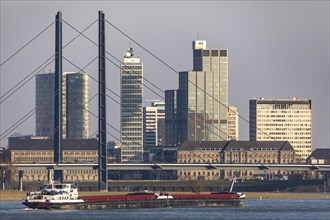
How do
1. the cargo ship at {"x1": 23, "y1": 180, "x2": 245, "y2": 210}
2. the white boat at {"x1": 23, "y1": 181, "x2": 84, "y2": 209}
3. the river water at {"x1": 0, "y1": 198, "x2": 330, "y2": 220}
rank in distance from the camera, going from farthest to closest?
the cargo ship at {"x1": 23, "y1": 180, "x2": 245, "y2": 210} < the white boat at {"x1": 23, "y1": 181, "x2": 84, "y2": 209} < the river water at {"x1": 0, "y1": 198, "x2": 330, "y2": 220}

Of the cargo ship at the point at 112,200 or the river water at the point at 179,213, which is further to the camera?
the cargo ship at the point at 112,200

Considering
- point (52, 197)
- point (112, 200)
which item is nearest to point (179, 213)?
point (112, 200)

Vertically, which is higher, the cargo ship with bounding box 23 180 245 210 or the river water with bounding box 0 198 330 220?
the cargo ship with bounding box 23 180 245 210

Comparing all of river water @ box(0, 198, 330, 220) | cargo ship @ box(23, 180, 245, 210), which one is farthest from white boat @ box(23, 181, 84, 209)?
river water @ box(0, 198, 330, 220)

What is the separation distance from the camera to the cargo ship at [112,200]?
172500mm

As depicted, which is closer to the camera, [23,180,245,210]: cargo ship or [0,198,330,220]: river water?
[0,198,330,220]: river water

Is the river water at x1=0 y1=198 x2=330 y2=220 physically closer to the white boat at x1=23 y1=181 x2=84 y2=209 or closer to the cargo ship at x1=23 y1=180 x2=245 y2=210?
the white boat at x1=23 y1=181 x2=84 y2=209

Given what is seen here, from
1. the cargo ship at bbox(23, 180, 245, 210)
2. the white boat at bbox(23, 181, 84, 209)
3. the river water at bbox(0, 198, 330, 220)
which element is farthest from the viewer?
the cargo ship at bbox(23, 180, 245, 210)

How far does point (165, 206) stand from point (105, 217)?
98.5 ft

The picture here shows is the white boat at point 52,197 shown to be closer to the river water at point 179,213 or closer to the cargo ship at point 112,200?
the cargo ship at point 112,200

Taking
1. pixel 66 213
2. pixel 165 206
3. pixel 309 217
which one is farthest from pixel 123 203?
pixel 309 217

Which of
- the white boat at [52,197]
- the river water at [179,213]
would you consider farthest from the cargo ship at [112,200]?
the river water at [179,213]

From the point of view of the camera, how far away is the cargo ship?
172500 millimetres

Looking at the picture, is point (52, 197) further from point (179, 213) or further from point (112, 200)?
point (179, 213)
